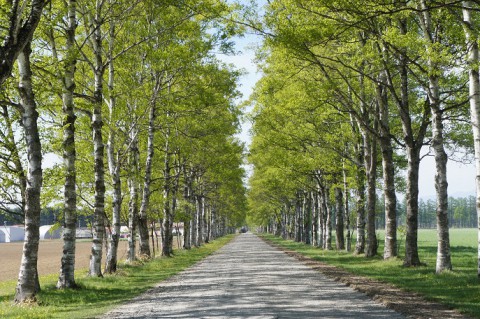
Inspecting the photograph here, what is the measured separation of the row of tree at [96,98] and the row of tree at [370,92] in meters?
3.12

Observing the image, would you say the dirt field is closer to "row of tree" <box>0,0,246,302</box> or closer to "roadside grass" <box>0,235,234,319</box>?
"row of tree" <box>0,0,246,302</box>

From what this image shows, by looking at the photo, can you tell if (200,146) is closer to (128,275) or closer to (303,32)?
(128,275)

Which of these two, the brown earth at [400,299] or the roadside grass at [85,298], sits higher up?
the brown earth at [400,299]

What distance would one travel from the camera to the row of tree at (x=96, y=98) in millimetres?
12797

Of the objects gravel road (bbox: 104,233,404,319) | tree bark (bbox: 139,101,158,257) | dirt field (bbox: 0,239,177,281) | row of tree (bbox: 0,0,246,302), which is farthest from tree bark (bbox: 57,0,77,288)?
dirt field (bbox: 0,239,177,281)

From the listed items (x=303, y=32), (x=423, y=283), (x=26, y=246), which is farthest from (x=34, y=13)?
(x=423, y=283)

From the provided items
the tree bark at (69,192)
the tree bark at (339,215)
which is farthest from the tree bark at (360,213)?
the tree bark at (69,192)

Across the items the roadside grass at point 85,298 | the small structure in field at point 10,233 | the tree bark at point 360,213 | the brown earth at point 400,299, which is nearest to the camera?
the brown earth at point 400,299

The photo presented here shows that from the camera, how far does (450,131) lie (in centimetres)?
3136

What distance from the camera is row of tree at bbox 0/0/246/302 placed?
1280 cm

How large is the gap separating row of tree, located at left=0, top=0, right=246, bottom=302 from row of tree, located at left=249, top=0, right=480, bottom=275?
3124 millimetres

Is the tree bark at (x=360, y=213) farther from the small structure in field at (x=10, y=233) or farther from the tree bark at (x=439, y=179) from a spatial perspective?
the small structure in field at (x=10, y=233)

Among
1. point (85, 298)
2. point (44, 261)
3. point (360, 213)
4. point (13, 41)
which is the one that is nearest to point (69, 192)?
point (85, 298)

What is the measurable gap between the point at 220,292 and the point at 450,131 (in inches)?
920
